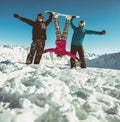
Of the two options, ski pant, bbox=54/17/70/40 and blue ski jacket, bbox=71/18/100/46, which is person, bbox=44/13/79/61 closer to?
ski pant, bbox=54/17/70/40

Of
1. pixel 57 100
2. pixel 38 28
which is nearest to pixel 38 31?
pixel 38 28

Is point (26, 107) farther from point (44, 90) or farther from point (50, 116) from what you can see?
point (44, 90)

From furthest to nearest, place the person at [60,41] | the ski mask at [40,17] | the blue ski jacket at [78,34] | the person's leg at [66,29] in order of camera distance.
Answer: the person's leg at [66,29] → the blue ski jacket at [78,34] → the person at [60,41] → the ski mask at [40,17]

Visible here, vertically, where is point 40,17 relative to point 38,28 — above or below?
above

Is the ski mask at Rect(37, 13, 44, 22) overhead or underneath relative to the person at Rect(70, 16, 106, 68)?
overhead

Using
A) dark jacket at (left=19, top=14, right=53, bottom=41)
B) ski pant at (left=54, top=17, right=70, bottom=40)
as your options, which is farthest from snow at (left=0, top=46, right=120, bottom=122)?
ski pant at (left=54, top=17, right=70, bottom=40)

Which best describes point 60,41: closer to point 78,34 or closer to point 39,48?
point 78,34

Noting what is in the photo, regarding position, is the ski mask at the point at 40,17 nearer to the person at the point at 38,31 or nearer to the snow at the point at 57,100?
the person at the point at 38,31

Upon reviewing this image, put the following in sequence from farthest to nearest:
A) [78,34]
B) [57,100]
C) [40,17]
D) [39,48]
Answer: [78,34], [39,48], [40,17], [57,100]

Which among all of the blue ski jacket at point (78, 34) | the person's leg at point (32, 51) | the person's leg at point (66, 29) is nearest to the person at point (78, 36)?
the blue ski jacket at point (78, 34)

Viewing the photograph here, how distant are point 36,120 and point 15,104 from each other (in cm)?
83

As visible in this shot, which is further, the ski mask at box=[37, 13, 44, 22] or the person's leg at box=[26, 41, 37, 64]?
the person's leg at box=[26, 41, 37, 64]

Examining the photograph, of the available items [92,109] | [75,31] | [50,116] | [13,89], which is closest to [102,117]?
[92,109]

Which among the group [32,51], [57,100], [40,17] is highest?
[40,17]
